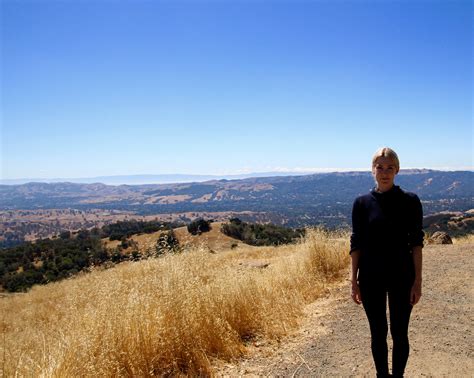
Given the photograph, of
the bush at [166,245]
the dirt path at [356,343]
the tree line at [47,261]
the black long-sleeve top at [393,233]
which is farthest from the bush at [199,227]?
the black long-sleeve top at [393,233]

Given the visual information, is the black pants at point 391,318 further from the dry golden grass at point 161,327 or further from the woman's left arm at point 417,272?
the dry golden grass at point 161,327

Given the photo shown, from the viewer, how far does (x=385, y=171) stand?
10.9 ft

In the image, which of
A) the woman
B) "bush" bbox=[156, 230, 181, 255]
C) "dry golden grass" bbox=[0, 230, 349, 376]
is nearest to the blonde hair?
the woman

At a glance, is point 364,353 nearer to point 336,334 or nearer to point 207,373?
point 336,334

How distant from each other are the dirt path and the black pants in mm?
573

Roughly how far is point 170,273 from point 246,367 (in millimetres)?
1698

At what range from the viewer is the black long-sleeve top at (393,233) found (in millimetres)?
3240

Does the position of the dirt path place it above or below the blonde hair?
below

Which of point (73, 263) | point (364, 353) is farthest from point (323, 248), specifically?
point (73, 263)

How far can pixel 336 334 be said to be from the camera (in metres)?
5.01

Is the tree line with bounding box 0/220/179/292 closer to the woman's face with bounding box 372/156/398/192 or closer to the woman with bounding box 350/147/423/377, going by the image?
the woman with bounding box 350/147/423/377

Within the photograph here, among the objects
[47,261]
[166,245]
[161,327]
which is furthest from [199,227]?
[161,327]

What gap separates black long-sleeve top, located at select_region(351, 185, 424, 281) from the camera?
3.24m

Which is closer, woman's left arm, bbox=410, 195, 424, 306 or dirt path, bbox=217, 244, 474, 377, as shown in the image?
woman's left arm, bbox=410, 195, 424, 306
